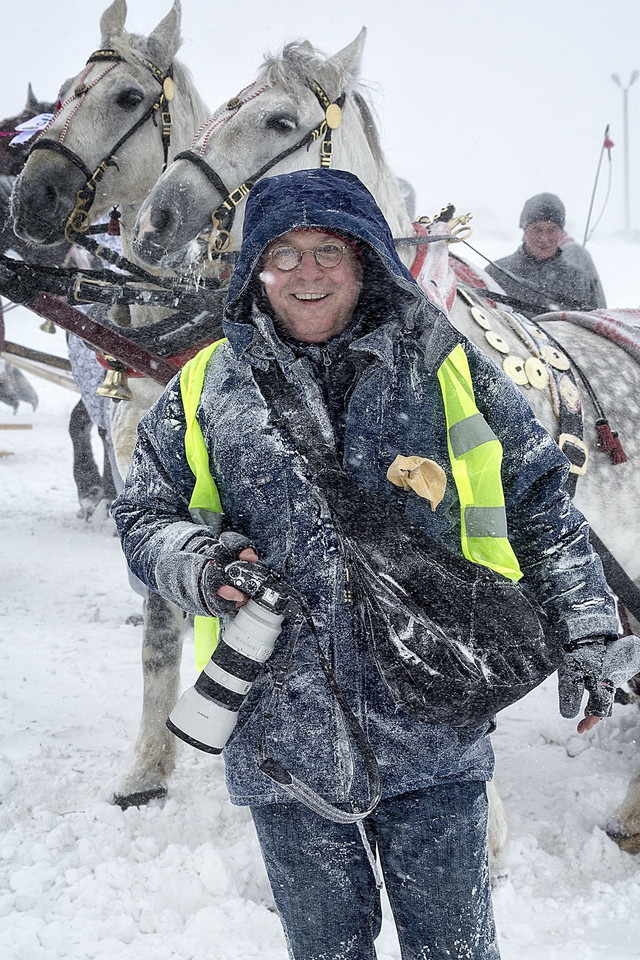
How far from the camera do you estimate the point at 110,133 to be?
327 cm

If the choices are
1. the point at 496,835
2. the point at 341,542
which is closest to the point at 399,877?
the point at 341,542

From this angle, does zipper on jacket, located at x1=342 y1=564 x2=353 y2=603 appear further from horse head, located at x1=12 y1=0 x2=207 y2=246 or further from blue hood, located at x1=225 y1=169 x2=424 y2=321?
horse head, located at x1=12 y1=0 x2=207 y2=246

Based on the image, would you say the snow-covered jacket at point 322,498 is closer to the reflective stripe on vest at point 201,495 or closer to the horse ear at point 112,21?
the reflective stripe on vest at point 201,495

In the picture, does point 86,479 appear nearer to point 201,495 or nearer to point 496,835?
point 496,835

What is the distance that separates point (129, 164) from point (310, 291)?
7.21 ft

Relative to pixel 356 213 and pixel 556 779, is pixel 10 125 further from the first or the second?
pixel 556 779

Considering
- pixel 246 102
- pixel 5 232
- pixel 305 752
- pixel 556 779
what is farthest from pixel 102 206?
pixel 556 779

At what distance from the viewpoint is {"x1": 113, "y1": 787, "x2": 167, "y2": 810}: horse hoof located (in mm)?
2996

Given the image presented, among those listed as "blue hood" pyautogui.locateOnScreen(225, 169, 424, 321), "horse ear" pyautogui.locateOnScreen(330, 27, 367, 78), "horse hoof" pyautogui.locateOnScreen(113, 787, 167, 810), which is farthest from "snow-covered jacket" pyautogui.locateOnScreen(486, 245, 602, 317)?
"blue hood" pyautogui.locateOnScreen(225, 169, 424, 321)

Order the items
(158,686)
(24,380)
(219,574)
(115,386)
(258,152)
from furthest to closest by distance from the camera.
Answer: (24,380) → (158,686) → (115,386) → (258,152) → (219,574)

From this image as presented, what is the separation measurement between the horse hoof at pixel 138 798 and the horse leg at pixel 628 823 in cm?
169

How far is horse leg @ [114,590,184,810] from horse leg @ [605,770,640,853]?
1692 mm

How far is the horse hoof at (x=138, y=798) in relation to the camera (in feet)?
9.83

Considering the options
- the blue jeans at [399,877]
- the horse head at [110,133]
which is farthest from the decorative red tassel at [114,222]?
the blue jeans at [399,877]
